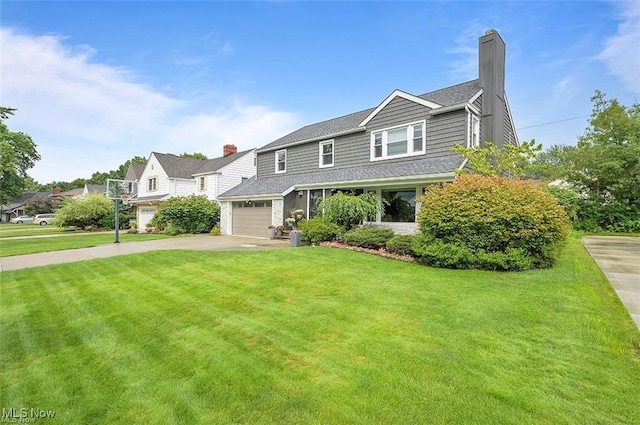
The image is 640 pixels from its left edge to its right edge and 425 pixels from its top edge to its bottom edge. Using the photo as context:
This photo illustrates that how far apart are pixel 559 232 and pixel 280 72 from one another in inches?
595

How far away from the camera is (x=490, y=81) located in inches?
558

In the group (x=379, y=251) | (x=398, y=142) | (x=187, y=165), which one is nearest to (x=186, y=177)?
(x=187, y=165)

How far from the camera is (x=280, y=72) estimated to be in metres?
17.4

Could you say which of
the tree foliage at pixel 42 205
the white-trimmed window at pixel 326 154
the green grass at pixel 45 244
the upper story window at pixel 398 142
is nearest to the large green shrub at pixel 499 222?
the upper story window at pixel 398 142

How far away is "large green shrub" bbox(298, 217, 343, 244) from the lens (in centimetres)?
1373

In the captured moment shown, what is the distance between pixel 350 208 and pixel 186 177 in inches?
865

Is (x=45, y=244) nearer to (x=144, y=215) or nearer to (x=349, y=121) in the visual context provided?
(x=144, y=215)

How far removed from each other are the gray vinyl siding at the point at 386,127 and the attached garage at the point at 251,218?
326 cm

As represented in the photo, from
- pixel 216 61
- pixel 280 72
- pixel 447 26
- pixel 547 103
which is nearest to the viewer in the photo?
pixel 447 26

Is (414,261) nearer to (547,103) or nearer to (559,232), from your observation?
(559,232)

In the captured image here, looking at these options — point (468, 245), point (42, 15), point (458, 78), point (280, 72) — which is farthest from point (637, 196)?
point (42, 15)

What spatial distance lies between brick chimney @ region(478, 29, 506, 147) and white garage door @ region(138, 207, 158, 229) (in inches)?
1061

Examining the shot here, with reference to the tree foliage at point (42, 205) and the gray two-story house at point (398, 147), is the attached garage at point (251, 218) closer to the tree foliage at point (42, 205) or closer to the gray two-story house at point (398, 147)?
the gray two-story house at point (398, 147)

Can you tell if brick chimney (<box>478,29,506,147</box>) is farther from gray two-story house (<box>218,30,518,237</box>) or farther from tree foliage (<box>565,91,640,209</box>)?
tree foliage (<box>565,91,640,209</box>)
